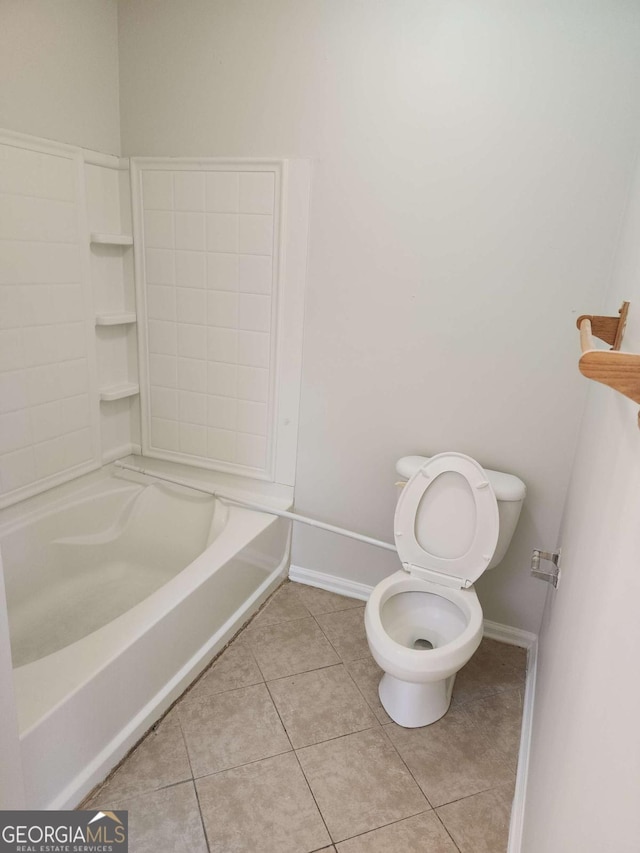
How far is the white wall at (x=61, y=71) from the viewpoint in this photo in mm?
1872

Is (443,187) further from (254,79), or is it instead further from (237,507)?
(237,507)

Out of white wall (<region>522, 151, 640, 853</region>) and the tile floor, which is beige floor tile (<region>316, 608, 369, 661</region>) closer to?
the tile floor

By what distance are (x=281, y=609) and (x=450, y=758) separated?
914 millimetres

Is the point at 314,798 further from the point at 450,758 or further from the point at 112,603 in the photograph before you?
the point at 112,603

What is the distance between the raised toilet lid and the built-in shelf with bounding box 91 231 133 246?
158 cm

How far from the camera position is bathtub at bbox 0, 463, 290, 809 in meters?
1.46

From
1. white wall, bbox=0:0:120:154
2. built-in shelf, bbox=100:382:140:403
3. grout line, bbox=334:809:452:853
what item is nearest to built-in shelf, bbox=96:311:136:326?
built-in shelf, bbox=100:382:140:403

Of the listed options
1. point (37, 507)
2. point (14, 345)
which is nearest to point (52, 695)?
point (37, 507)

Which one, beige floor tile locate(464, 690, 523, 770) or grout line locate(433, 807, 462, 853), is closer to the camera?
grout line locate(433, 807, 462, 853)

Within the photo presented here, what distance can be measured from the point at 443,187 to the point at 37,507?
200 cm

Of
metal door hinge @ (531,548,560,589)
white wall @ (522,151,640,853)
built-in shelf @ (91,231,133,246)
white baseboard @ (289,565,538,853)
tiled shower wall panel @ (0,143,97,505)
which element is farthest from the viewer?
built-in shelf @ (91,231,133,246)

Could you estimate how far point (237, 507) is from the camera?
2451mm

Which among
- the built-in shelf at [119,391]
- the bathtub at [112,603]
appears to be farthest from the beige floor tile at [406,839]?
the built-in shelf at [119,391]

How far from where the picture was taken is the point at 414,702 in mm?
1835
